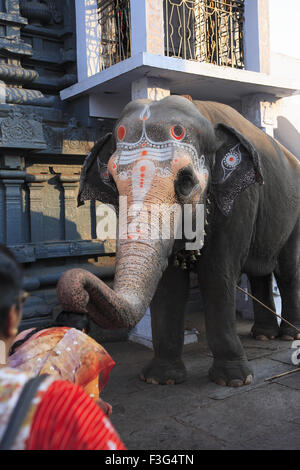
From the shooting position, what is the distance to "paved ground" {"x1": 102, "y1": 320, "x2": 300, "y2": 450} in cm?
319

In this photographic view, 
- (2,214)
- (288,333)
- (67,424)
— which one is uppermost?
(2,214)

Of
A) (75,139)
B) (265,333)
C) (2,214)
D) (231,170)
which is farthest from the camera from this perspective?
(75,139)

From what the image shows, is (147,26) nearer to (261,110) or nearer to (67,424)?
(261,110)

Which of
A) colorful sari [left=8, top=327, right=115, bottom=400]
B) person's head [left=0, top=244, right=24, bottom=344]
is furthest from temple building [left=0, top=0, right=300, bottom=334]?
person's head [left=0, top=244, right=24, bottom=344]

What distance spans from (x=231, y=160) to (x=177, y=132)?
0.64m

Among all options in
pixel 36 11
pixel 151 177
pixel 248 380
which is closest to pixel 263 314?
pixel 248 380

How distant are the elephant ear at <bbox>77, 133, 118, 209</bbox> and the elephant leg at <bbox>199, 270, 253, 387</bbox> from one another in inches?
Result: 44.2

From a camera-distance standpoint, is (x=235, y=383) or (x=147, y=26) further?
(x=147, y=26)

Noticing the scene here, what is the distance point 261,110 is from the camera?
628 centimetres

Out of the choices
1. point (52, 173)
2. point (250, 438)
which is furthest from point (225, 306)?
point (52, 173)

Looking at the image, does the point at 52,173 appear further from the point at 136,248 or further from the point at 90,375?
the point at 90,375

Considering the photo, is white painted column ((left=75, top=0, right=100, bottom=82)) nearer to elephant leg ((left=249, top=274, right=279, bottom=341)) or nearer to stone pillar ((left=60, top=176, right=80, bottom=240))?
stone pillar ((left=60, top=176, right=80, bottom=240))

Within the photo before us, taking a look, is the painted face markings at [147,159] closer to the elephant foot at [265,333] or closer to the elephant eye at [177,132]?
the elephant eye at [177,132]

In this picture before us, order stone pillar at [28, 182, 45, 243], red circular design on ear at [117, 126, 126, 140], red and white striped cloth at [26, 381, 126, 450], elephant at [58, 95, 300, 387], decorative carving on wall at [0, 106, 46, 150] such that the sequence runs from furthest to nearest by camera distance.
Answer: stone pillar at [28, 182, 45, 243]
decorative carving on wall at [0, 106, 46, 150]
red circular design on ear at [117, 126, 126, 140]
elephant at [58, 95, 300, 387]
red and white striped cloth at [26, 381, 126, 450]
